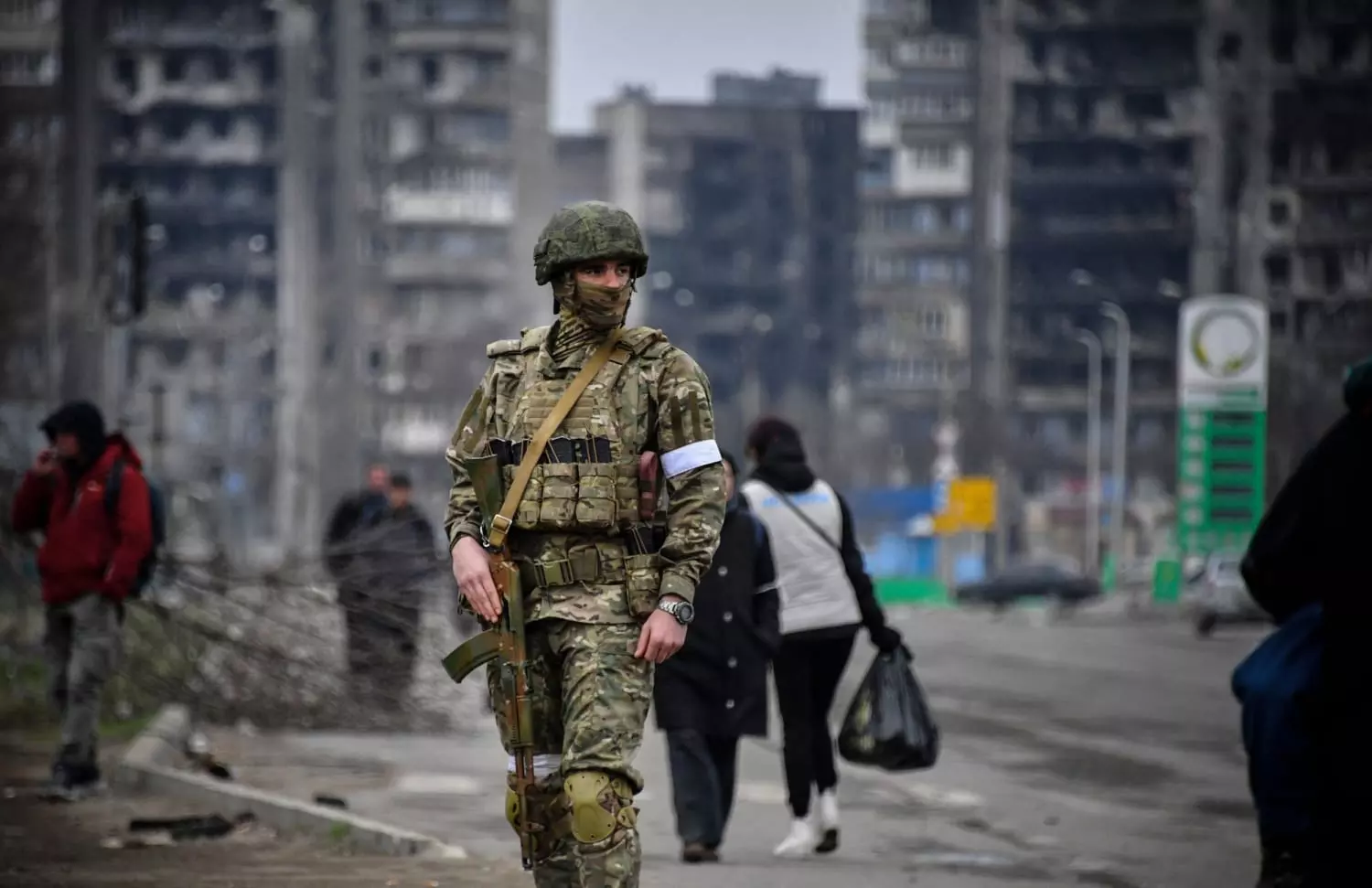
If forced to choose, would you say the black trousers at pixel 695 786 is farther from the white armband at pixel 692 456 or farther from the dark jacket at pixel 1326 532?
the dark jacket at pixel 1326 532

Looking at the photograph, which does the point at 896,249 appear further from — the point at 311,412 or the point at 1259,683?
the point at 1259,683

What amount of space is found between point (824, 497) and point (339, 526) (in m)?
7.67

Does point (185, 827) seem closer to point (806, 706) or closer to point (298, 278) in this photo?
point (806, 706)

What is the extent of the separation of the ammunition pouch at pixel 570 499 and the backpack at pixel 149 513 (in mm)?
5605

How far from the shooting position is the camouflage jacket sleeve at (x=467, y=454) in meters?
6.17

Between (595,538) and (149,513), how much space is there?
567cm

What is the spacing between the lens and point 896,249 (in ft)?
367

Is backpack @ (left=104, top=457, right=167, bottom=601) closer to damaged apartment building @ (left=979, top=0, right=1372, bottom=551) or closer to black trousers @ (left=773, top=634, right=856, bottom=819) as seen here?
black trousers @ (left=773, top=634, right=856, bottom=819)

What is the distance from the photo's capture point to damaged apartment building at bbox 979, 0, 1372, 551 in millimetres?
95625

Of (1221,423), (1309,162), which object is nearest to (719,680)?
(1221,423)

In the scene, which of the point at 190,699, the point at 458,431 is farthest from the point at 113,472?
the point at 458,431

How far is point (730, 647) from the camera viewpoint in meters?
9.40

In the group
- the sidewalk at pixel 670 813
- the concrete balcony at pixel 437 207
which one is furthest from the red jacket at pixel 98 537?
the concrete balcony at pixel 437 207

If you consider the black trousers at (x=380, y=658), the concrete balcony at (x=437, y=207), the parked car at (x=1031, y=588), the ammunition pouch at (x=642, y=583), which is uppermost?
the concrete balcony at (x=437, y=207)
